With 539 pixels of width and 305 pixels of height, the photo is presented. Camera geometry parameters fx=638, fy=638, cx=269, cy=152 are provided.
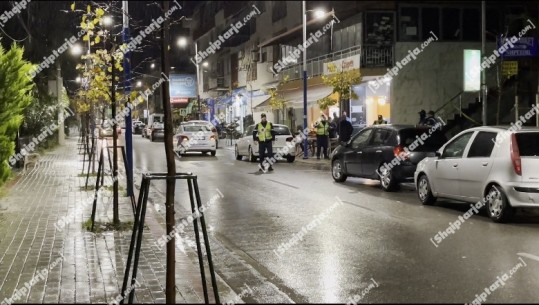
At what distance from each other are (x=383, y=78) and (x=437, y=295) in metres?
25.6

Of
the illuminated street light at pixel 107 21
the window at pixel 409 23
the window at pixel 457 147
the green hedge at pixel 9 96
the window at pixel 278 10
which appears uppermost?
the window at pixel 278 10

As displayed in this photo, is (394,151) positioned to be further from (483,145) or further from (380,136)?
(483,145)

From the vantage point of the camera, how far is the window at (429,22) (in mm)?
32344

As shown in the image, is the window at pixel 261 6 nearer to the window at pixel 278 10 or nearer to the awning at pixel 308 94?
the window at pixel 278 10

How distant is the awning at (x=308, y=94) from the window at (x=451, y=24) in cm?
663

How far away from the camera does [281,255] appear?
27.9ft

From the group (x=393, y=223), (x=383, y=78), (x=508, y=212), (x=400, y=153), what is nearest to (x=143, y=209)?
(x=393, y=223)

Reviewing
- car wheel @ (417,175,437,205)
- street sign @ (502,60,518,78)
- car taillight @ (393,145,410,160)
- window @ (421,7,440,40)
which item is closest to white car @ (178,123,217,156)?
window @ (421,7,440,40)

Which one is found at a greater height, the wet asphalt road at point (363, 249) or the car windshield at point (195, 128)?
the car windshield at point (195, 128)

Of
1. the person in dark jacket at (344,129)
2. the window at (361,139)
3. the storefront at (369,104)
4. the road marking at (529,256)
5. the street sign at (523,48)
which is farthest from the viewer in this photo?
the storefront at (369,104)

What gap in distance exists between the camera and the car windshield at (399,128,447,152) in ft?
50.5

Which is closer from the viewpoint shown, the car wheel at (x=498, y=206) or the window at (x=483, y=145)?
the car wheel at (x=498, y=206)

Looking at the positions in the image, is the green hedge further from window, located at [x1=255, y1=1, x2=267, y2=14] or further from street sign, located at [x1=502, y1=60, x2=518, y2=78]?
window, located at [x1=255, y1=1, x2=267, y2=14]

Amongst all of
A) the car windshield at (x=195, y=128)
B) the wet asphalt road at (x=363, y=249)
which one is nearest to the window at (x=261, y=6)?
the car windshield at (x=195, y=128)
